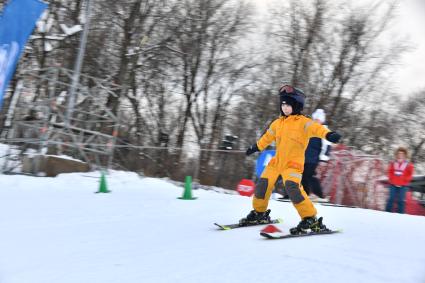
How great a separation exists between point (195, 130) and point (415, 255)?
85.0 feet

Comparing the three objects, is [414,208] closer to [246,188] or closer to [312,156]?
[246,188]

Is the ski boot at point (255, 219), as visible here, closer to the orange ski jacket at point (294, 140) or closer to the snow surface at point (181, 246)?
the snow surface at point (181, 246)

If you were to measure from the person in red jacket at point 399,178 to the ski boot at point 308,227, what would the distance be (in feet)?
15.0

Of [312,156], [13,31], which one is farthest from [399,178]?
[13,31]

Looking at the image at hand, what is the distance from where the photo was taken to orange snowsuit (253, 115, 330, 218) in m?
4.63

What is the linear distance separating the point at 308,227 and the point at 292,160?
2.38 ft

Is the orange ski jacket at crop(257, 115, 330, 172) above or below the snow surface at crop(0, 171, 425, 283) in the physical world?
above

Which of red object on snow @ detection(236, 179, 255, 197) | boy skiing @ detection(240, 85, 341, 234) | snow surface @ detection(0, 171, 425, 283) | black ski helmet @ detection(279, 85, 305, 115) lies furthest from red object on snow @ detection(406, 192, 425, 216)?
black ski helmet @ detection(279, 85, 305, 115)

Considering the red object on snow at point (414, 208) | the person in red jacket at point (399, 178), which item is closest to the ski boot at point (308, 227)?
the person in red jacket at point (399, 178)

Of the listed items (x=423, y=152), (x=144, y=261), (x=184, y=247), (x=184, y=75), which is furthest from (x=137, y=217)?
(x=423, y=152)

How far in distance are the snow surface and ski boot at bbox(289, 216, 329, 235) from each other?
0.14m

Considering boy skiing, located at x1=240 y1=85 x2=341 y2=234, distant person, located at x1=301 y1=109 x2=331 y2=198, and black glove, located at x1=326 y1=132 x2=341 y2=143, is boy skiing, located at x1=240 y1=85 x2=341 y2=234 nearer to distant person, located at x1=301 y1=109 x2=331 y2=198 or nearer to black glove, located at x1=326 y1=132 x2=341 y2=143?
black glove, located at x1=326 y1=132 x2=341 y2=143

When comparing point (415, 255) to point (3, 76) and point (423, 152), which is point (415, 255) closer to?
point (3, 76)

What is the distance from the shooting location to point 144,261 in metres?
3.22
